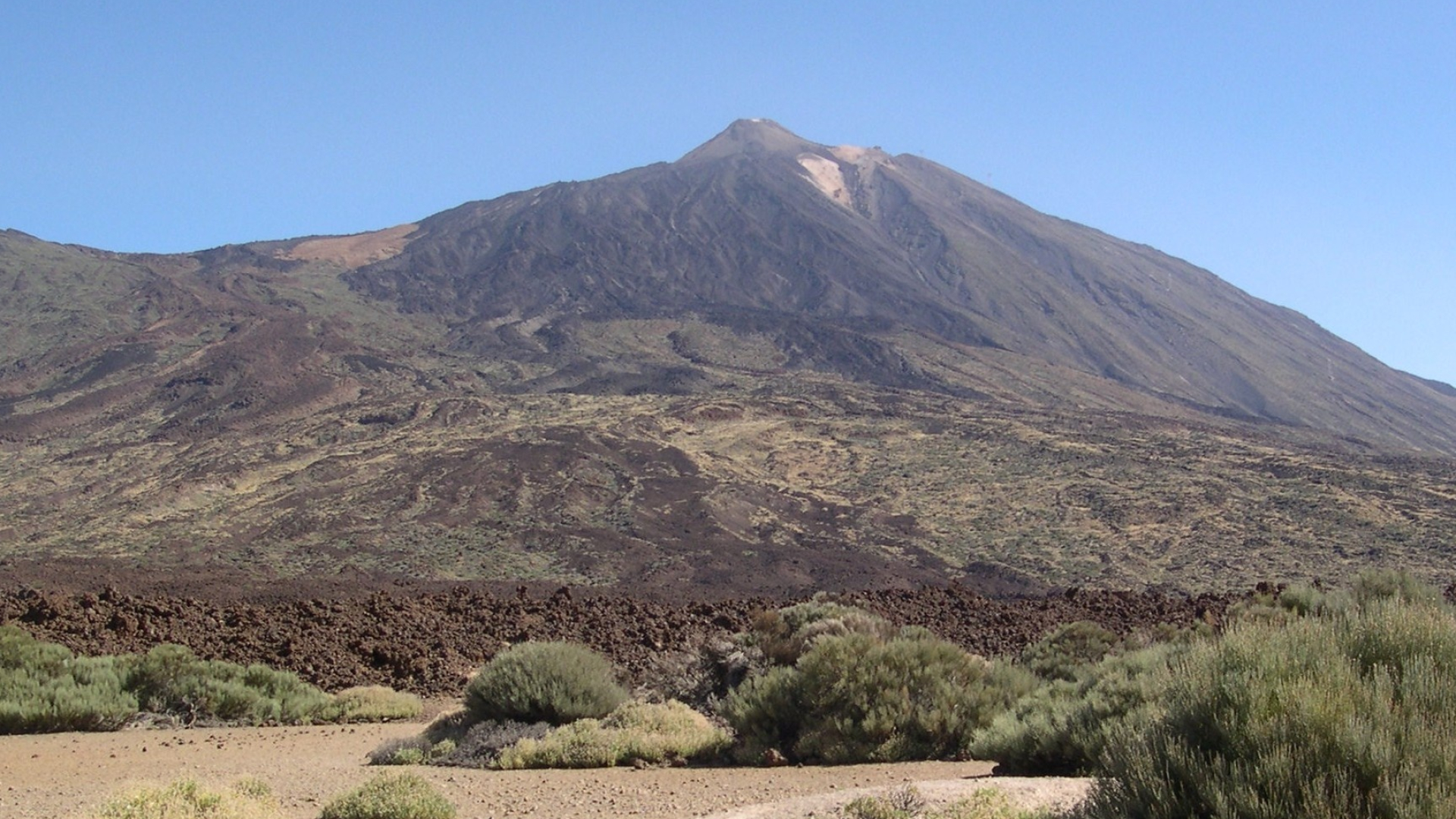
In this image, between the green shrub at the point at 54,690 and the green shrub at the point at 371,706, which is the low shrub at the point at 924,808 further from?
the green shrub at the point at 54,690

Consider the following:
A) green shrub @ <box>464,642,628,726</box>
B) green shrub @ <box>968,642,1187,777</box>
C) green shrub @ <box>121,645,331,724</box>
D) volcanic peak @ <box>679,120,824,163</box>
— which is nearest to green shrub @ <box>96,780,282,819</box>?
green shrub @ <box>464,642,628,726</box>

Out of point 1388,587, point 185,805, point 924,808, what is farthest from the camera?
point 1388,587

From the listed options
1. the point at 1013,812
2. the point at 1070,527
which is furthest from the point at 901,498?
the point at 1013,812

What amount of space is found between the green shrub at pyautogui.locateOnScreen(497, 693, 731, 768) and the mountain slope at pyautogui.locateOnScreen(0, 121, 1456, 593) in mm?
21962

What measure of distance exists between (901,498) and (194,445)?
29745 mm

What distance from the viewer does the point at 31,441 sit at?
176ft

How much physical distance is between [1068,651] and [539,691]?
507 centimetres

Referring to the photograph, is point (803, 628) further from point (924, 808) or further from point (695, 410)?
point (695, 410)

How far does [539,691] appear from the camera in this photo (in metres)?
10.2

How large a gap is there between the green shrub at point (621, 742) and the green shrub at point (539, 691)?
647 mm

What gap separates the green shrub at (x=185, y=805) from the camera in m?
6.06

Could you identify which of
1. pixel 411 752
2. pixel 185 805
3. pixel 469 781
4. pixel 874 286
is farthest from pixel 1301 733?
pixel 874 286

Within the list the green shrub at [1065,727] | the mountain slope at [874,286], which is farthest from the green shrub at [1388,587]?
the mountain slope at [874,286]

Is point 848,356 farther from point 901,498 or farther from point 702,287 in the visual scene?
point 901,498
